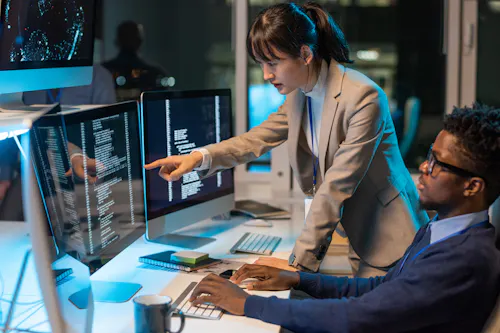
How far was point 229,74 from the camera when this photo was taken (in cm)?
356

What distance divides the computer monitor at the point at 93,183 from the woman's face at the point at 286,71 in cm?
40

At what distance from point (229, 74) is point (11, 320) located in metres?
2.54

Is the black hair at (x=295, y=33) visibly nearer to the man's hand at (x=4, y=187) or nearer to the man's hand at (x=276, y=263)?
the man's hand at (x=276, y=263)

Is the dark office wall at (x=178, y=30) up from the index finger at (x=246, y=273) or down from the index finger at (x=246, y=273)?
up

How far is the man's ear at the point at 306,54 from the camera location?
186cm

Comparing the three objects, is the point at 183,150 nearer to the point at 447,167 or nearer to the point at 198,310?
the point at 198,310

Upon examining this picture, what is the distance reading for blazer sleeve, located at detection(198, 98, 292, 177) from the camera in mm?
2121

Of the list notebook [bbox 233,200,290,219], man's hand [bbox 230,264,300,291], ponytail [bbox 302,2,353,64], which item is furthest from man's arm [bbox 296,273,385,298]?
notebook [bbox 233,200,290,219]

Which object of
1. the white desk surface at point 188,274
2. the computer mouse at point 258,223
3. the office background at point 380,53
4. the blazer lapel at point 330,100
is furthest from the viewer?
the office background at point 380,53

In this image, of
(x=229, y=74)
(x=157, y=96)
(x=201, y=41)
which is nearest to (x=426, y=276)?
(x=157, y=96)

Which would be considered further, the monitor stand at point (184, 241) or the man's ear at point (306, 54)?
the monitor stand at point (184, 241)

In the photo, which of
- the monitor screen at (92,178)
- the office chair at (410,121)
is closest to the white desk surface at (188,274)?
the monitor screen at (92,178)

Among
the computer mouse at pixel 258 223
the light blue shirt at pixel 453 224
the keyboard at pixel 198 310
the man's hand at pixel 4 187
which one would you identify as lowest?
the computer mouse at pixel 258 223

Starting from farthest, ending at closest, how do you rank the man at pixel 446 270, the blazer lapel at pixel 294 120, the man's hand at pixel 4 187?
1. the blazer lapel at pixel 294 120
2. the man at pixel 446 270
3. the man's hand at pixel 4 187
